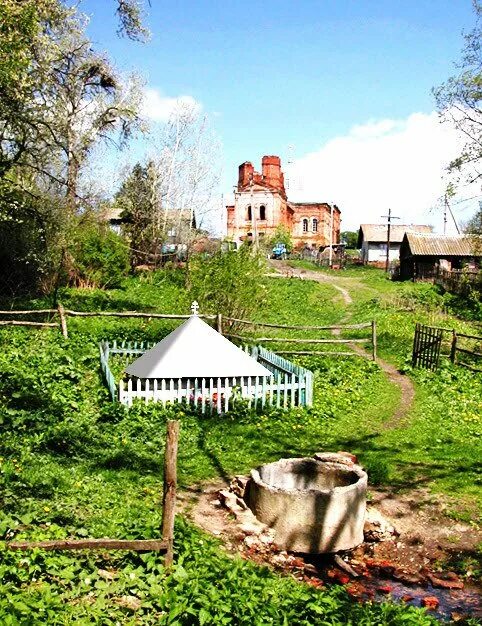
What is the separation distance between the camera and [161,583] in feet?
Result: 19.7

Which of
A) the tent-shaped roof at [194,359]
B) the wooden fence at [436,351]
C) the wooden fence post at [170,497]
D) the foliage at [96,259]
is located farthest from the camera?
the foliage at [96,259]

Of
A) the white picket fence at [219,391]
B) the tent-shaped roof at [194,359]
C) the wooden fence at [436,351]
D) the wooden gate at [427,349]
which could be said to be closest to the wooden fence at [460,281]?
the wooden fence at [436,351]

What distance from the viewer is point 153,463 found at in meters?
10.0

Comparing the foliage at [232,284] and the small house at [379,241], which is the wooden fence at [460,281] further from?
the small house at [379,241]

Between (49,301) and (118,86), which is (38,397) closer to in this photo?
(49,301)

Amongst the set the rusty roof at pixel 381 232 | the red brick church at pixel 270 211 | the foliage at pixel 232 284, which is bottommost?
the foliage at pixel 232 284

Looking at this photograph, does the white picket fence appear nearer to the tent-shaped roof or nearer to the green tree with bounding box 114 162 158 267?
the tent-shaped roof

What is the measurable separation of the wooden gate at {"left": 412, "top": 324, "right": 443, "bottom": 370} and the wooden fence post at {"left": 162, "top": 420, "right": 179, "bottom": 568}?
13.6 metres

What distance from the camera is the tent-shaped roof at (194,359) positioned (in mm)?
9734

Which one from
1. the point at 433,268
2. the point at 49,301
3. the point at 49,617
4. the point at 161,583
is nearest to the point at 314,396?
the point at 161,583

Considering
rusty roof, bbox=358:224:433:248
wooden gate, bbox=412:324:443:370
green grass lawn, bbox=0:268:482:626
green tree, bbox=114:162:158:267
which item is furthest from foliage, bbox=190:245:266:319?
rusty roof, bbox=358:224:433:248

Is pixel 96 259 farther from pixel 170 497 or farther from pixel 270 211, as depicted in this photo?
pixel 270 211

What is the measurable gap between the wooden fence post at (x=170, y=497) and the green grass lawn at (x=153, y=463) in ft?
0.71

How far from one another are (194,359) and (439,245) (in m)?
38.8
